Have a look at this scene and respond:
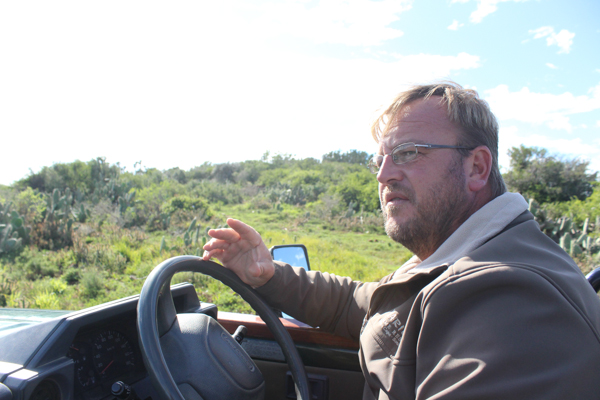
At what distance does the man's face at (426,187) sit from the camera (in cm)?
166

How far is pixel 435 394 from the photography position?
111 cm

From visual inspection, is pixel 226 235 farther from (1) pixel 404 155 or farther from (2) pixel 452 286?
(2) pixel 452 286

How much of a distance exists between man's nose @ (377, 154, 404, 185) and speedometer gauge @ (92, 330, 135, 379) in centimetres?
122

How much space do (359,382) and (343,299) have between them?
1.25ft

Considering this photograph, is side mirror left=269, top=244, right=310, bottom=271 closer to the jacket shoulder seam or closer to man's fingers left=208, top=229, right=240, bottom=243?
man's fingers left=208, top=229, right=240, bottom=243

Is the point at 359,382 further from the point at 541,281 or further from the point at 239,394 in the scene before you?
the point at 541,281

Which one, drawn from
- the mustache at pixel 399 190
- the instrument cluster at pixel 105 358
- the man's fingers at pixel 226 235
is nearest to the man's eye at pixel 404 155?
the mustache at pixel 399 190

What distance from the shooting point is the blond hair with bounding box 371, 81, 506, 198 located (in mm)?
1758

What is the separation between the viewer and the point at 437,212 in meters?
1.66

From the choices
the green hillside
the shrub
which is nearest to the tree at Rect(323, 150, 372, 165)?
the green hillside

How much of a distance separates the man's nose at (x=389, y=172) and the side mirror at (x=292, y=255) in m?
0.74

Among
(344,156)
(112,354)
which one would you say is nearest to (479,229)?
(112,354)

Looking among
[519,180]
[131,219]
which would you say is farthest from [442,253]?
[519,180]

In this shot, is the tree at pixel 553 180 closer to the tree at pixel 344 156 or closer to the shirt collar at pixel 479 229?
the shirt collar at pixel 479 229
